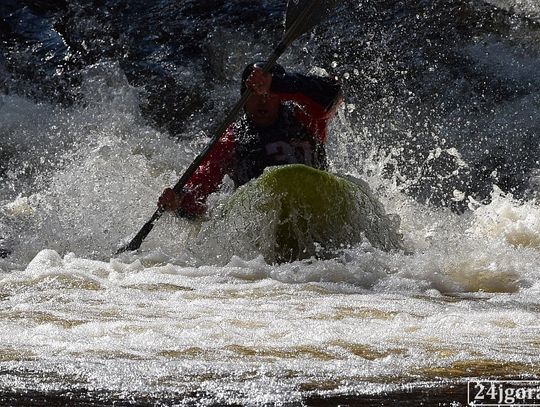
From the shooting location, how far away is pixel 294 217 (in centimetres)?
448

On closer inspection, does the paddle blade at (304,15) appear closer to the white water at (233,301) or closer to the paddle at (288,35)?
the paddle at (288,35)

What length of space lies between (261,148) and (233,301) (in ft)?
5.03

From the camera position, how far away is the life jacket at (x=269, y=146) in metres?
5.04

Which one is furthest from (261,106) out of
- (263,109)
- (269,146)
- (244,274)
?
(244,274)

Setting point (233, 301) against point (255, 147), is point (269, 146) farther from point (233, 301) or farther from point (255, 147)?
point (233, 301)

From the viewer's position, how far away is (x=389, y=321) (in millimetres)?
3234

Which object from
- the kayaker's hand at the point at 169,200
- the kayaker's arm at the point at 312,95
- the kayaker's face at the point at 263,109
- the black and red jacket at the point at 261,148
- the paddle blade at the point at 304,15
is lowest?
the kayaker's hand at the point at 169,200

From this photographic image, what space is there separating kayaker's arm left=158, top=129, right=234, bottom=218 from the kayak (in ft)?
1.44

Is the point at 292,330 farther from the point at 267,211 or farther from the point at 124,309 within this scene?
the point at 267,211

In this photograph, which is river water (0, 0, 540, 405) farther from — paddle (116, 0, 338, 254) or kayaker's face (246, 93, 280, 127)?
kayaker's face (246, 93, 280, 127)

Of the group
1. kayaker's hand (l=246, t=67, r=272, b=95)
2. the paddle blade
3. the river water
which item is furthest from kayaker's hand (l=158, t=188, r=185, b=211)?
the paddle blade

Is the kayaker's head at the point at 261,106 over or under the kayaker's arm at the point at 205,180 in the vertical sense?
over

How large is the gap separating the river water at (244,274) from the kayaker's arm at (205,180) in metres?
0.09

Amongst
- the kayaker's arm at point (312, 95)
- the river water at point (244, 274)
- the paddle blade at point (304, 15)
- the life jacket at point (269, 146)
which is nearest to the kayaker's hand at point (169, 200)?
the river water at point (244, 274)
